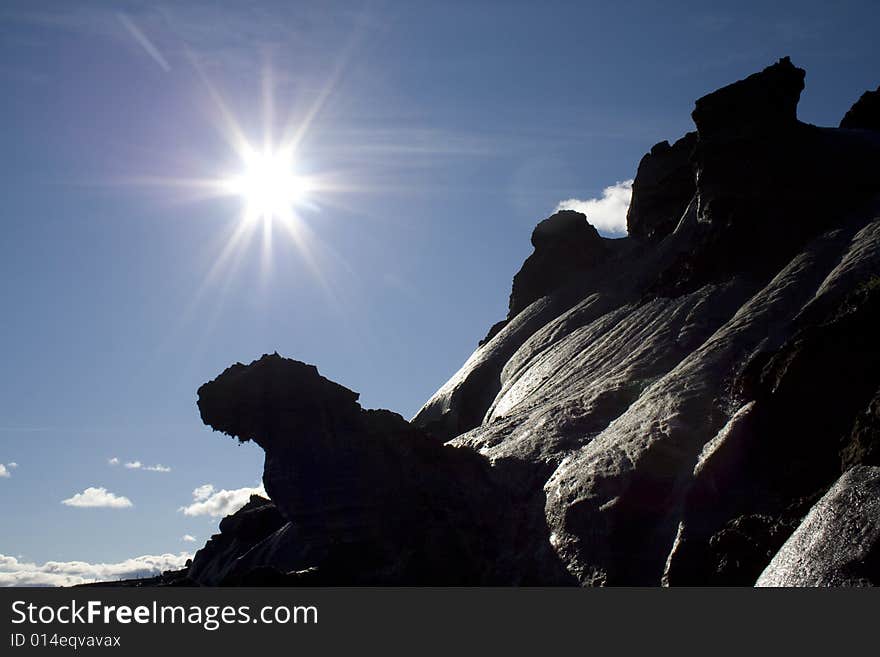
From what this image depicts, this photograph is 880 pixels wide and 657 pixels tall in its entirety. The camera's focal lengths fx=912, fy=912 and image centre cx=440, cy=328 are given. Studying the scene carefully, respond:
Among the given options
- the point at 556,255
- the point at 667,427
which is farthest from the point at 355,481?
the point at 556,255

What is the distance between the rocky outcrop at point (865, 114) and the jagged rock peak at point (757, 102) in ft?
67.3

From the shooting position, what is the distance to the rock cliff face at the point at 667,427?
36.3 meters

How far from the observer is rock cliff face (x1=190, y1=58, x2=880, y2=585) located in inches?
1431

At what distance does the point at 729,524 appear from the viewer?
3541cm

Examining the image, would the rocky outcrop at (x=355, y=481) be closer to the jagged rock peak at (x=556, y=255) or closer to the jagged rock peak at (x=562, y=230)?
the jagged rock peak at (x=556, y=255)

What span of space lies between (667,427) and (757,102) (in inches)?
1555

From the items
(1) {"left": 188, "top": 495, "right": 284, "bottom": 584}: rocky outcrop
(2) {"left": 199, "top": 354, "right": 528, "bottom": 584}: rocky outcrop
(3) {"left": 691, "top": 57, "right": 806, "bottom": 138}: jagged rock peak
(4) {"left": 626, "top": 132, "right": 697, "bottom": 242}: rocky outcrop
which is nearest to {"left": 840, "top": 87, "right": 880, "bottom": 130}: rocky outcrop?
(4) {"left": 626, "top": 132, "right": 697, "bottom": 242}: rocky outcrop

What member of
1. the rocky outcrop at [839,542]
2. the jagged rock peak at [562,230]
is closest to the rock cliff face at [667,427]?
the rocky outcrop at [839,542]

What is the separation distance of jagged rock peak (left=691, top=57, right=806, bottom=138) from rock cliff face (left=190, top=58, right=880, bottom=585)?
17cm

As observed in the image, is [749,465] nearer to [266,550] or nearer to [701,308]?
[701,308]

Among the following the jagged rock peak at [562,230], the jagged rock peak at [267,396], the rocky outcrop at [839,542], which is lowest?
the rocky outcrop at [839,542]
